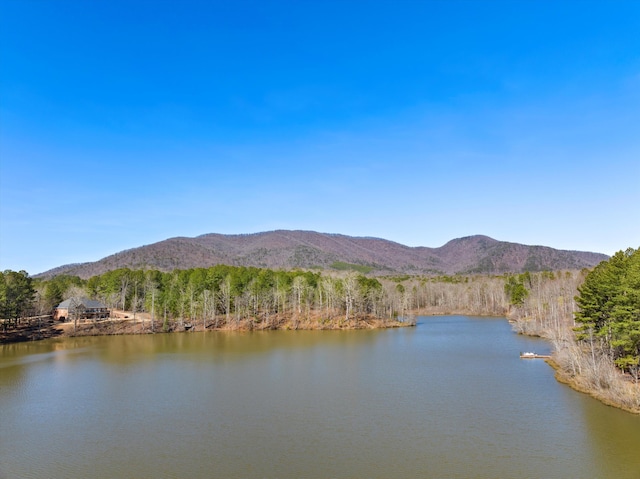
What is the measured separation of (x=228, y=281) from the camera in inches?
3553

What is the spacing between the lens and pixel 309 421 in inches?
967

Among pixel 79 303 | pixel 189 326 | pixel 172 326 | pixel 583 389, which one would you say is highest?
pixel 79 303

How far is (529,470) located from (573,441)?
189 inches

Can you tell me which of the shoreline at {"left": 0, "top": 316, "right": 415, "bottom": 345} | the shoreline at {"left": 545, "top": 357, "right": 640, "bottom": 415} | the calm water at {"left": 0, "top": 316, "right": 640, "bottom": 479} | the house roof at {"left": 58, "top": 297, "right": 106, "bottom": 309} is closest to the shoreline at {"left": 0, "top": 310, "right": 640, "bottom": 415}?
the shoreline at {"left": 0, "top": 316, "right": 415, "bottom": 345}

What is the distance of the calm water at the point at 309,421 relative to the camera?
18.8 metres

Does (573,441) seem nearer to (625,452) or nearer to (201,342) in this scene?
(625,452)

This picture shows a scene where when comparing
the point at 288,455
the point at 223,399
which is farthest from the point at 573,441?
the point at 223,399

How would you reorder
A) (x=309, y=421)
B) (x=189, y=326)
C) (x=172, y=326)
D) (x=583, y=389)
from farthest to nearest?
(x=189, y=326), (x=172, y=326), (x=583, y=389), (x=309, y=421)

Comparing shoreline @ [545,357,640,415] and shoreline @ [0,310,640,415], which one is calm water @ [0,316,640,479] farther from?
shoreline @ [0,310,640,415]

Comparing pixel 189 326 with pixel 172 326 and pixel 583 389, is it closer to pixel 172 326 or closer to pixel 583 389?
pixel 172 326

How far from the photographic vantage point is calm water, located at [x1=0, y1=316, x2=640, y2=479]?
18844 mm

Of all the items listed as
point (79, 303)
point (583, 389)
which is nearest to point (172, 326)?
point (79, 303)

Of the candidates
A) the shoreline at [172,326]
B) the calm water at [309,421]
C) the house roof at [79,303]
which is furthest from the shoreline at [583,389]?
the house roof at [79,303]

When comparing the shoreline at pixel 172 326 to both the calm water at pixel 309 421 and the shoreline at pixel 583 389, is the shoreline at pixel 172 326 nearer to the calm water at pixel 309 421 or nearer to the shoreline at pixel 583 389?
the calm water at pixel 309 421
